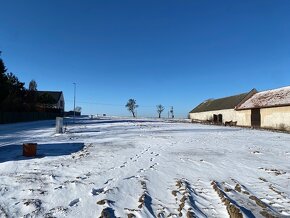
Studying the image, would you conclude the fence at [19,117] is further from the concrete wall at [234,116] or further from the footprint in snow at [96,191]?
the footprint in snow at [96,191]

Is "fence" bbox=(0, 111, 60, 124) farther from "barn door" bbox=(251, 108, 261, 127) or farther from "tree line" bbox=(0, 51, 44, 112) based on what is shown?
"barn door" bbox=(251, 108, 261, 127)

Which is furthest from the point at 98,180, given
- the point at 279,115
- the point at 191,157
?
the point at 279,115

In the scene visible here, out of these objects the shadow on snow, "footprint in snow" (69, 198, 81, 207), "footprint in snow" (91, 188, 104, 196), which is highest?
the shadow on snow

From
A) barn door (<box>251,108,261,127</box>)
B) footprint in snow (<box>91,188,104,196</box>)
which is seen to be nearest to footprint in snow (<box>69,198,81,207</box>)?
footprint in snow (<box>91,188,104,196</box>)

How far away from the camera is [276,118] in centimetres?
3070

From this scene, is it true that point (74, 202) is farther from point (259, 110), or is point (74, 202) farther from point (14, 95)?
point (14, 95)

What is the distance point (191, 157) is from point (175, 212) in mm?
6201

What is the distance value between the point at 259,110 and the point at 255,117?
109 centimetres

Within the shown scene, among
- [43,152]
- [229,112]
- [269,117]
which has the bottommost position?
[43,152]

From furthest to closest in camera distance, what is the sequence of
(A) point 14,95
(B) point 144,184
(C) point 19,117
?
(A) point 14,95
(C) point 19,117
(B) point 144,184

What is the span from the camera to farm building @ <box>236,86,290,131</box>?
29.4m

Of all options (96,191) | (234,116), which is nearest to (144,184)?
(96,191)

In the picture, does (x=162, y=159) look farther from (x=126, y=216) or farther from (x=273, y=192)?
(x=126, y=216)

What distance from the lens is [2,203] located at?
595 centimetres
